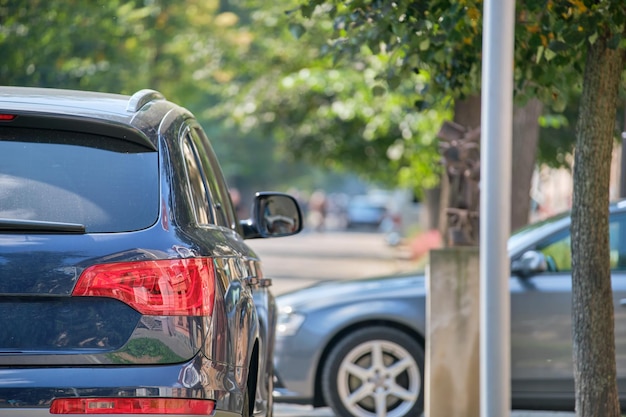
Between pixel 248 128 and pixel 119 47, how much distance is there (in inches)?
214

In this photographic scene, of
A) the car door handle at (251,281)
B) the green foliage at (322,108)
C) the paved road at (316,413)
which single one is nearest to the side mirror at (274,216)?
the car door handle at (251,281)

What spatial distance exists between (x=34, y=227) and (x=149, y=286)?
42cm

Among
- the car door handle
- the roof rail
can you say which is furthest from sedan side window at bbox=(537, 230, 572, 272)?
the roof rail

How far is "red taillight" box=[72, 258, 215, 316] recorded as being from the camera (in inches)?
157

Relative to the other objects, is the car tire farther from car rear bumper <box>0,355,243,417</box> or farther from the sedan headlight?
car rear bumper <box>0,355,243,417</box>

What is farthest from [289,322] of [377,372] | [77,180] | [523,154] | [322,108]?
[322,108]

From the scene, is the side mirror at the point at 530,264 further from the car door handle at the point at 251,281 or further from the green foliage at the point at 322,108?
the green foliage at the point at 322,108

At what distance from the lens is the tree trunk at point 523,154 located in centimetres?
1327

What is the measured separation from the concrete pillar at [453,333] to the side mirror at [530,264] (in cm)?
37

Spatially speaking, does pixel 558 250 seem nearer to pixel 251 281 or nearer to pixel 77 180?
pixel 251 281

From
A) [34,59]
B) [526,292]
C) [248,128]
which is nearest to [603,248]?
Answer: [526,292]

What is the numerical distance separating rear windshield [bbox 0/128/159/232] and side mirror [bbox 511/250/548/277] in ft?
13.2

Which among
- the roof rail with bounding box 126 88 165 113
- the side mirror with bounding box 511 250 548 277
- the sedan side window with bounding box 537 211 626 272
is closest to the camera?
the roof rail with bounding box 126 88 165 113

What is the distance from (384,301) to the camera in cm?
813
